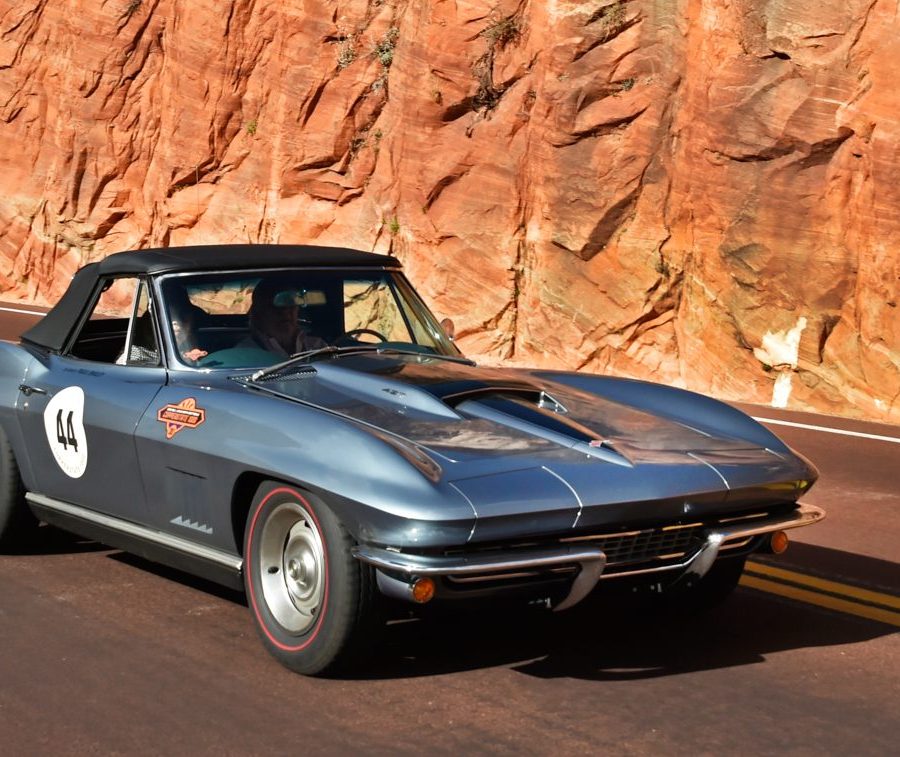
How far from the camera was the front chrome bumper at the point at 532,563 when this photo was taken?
446cm

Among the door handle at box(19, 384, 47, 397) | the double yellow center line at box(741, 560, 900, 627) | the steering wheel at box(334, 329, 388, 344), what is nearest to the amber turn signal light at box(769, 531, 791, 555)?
the double yellow center line at box(741, 560, 900, 627)

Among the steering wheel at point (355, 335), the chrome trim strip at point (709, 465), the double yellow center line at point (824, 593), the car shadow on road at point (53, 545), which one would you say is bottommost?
the car shadow on road at point (53, 545)

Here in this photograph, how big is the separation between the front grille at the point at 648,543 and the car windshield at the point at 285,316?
1.83 m

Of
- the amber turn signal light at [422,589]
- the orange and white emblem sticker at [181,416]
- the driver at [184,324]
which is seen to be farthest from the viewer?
the driver at [184,324]

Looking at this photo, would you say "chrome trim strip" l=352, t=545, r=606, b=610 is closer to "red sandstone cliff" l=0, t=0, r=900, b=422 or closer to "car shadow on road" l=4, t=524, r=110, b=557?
"car shadow on road" l=4, t=524, r=110, b=557

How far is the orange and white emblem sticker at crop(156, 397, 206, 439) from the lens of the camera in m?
5.45

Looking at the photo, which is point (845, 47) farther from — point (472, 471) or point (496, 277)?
point (472, 471)

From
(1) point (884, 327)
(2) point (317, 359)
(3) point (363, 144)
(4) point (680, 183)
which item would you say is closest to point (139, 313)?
(2) point (317, 359)

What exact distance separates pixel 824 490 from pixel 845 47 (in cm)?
753

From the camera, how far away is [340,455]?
477 cm

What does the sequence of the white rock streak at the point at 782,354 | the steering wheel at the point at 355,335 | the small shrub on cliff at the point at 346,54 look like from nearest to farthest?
the steering wheel at the point at 355,335
the white rock streak at the point at 782,354
the small shrub on cliff at the point at 346,54

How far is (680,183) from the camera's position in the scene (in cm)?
1670

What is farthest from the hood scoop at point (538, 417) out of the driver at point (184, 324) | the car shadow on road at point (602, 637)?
the driver at point (184, 324)

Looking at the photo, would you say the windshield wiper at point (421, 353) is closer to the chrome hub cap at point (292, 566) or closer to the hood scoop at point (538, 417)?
the hood scoop at point (538, 417)
